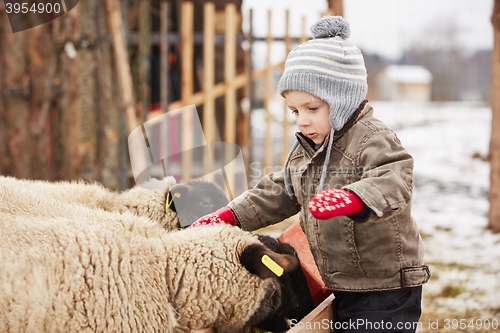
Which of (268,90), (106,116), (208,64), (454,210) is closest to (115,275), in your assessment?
(106,116)

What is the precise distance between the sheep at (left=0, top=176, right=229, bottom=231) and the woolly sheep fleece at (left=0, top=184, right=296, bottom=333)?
0.51 metres

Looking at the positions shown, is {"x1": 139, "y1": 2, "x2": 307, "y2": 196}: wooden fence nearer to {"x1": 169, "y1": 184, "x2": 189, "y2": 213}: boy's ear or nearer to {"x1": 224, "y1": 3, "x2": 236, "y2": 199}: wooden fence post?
{"x1": 224, "y1": 3, "x2": 236, "y2": 199}: wooden fence post

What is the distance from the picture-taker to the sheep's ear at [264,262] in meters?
2.21

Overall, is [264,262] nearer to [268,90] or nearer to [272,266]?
[272,266]

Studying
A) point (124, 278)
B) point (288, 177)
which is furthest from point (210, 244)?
point (288, 177)

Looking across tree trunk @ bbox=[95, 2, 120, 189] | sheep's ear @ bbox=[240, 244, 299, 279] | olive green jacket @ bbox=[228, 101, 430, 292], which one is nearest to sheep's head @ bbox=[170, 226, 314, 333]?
sheep's ear @ bbox=[240, 244, 299, 279]

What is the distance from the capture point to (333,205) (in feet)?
6.20

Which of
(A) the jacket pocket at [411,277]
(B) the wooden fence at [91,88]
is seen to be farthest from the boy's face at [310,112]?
(B) the wooden fence at [91,88]

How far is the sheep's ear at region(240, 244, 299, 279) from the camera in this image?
2.21 metres

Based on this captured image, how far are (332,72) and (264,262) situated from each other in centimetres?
87

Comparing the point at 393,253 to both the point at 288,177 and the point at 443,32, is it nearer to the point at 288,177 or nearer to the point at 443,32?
the point at 288,177

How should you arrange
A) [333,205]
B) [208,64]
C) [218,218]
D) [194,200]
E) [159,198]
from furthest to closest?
[208,64], [159,198], [194,200], [218,218], [333,205]

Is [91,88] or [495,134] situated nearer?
[495,134]

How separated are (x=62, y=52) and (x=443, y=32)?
16.0 meters
